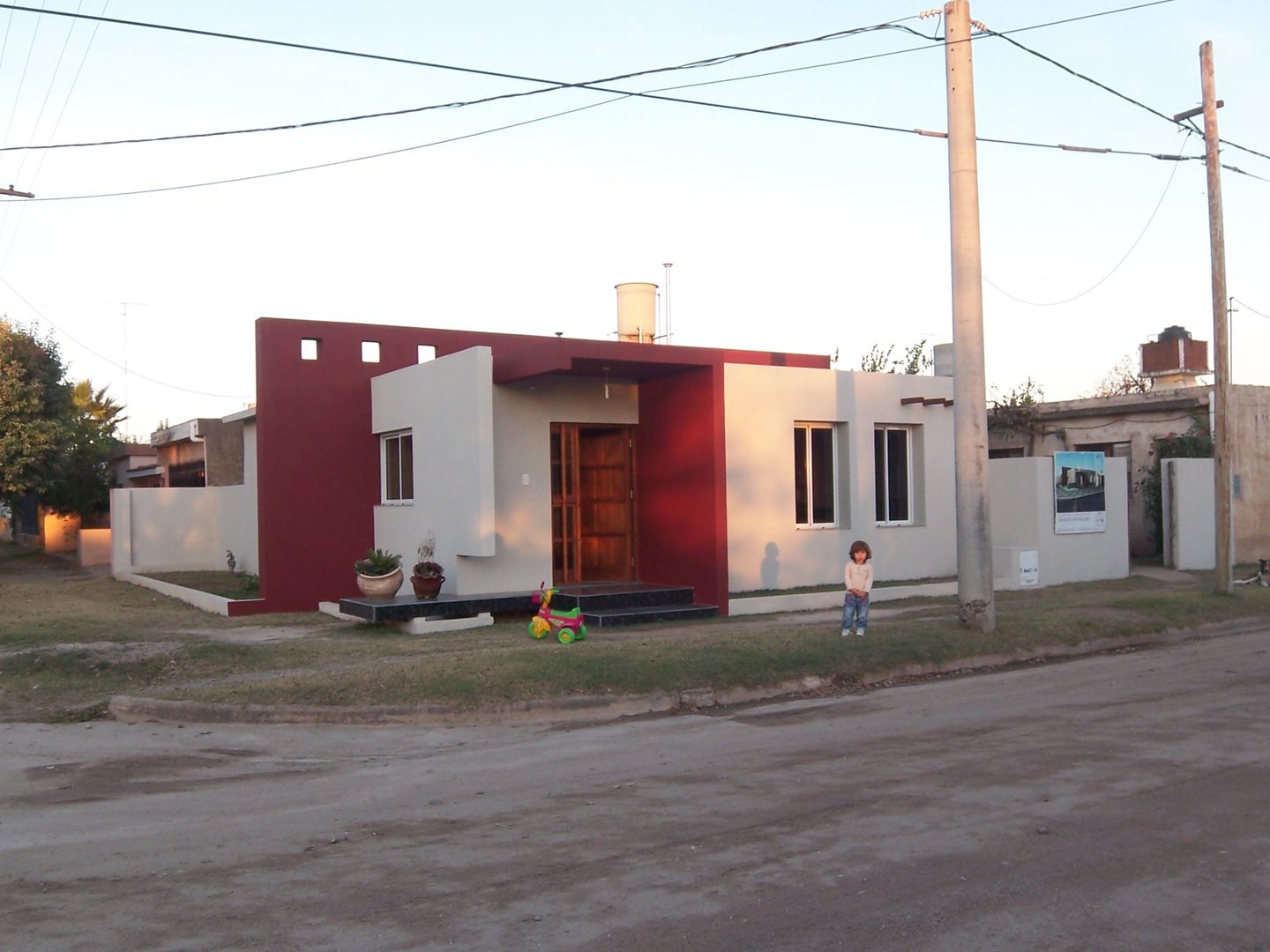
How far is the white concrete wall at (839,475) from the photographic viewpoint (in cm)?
1819

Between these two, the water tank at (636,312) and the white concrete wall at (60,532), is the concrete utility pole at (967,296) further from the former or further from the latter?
the white concrete wall at (60,532)

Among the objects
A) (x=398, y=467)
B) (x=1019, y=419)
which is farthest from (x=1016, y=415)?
(x=398, y=467)

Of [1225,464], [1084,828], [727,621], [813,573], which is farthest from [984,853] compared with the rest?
[1225,464]

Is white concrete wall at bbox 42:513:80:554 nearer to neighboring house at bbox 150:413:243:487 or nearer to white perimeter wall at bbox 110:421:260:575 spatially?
A: neighboring house at bbox 150:413:243:487

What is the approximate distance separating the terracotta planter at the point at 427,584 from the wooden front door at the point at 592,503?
2583 millimetres

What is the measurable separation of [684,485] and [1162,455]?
13.9 m

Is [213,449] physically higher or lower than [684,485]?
higher

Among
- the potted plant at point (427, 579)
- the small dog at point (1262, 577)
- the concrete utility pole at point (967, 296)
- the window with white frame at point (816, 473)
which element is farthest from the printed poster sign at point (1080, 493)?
the potted plant at point (427, 579)

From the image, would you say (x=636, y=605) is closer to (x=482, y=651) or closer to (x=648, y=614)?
(x=648, y=614)

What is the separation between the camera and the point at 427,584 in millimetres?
16344

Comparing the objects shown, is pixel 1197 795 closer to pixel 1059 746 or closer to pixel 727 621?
pixel 1059 746

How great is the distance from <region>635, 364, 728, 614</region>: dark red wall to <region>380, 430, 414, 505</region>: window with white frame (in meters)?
3.79

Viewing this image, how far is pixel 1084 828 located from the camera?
641cm

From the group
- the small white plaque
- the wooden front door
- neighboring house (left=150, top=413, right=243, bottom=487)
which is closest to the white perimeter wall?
Answer: neighboring house (left=150, top=413, right=243, bottom=487)
